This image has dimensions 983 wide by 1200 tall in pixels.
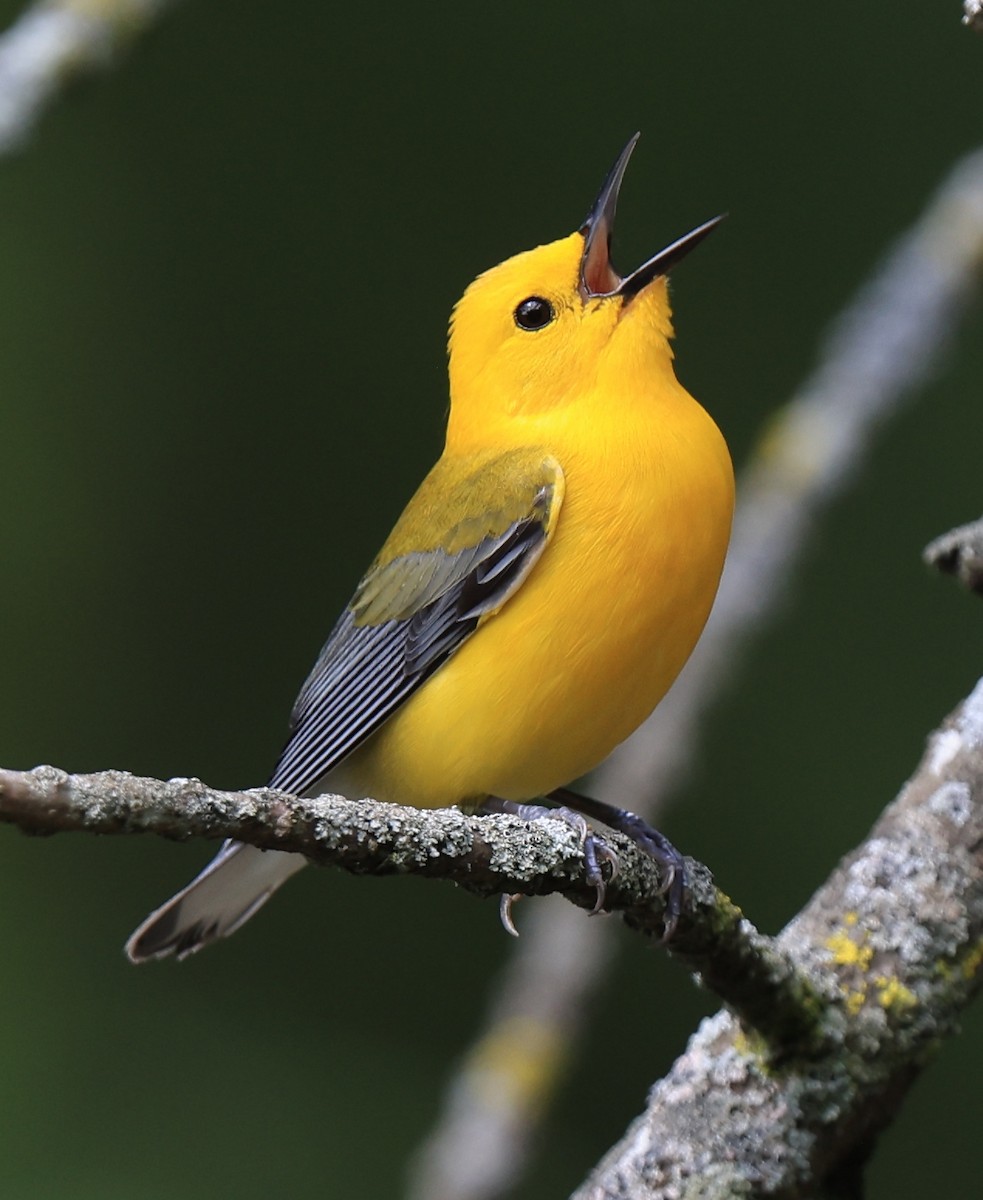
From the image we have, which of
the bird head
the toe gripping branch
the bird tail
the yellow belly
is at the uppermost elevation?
the bird head

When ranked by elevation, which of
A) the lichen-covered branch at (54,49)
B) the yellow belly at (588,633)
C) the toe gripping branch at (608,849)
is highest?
the lichen-covered branch at (54,49)

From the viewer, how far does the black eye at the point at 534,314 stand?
12.9ft

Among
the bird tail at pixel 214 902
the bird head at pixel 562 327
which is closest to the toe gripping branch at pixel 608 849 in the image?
the bird tail at pixel 214 902

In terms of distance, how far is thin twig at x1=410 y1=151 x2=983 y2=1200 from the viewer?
428cm

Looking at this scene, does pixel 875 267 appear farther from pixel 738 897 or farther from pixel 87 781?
pixel 87 781

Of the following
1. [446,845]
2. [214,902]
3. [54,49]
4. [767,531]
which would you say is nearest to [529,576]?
[214,902]

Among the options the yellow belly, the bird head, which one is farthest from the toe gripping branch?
the bird head

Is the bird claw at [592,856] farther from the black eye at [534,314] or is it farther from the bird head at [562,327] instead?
the black eye at [534,314]

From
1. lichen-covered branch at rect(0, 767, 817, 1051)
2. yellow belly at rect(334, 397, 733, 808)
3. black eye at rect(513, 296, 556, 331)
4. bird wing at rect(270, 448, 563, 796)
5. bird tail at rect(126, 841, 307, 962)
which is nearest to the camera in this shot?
lichen-covered branch at rect(0, 767, 817, 1051)

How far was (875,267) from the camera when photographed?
5496 millimetres

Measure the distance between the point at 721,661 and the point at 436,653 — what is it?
1.23 m

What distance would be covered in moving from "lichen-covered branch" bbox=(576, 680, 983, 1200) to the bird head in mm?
1155

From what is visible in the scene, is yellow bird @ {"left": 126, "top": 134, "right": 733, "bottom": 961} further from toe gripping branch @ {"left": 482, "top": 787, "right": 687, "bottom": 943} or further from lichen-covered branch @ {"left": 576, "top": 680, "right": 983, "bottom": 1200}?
lichen-covered branch @ {"left": 576, "top": 680, "right": 983, "bottom": 1200}

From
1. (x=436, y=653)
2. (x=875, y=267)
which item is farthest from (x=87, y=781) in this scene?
(x=875, y=267)
